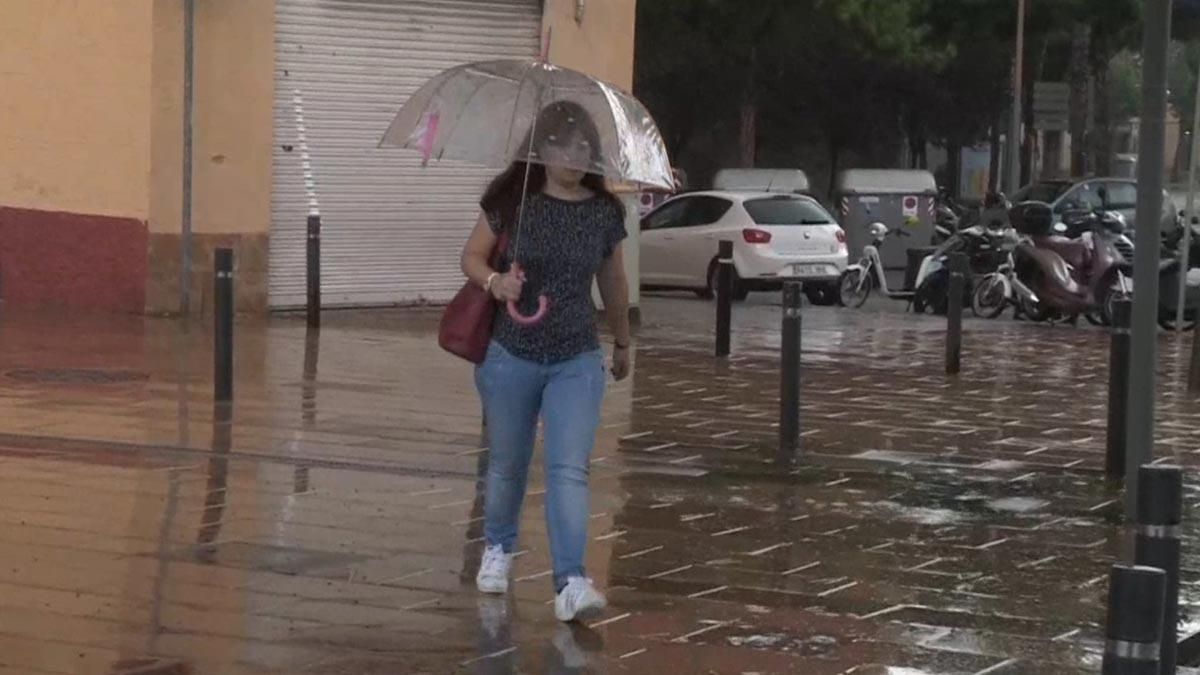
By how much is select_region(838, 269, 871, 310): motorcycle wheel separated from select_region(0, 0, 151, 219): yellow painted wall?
10686 mm

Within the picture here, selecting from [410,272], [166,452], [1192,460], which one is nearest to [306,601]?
[166,452]

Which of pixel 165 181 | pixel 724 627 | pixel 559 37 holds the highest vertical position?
pixel 559 37

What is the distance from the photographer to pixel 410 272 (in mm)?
22359

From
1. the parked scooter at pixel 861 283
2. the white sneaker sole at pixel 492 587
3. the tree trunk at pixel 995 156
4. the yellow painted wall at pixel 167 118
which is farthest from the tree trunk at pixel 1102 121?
the white sneaker sole at pixel 492 587

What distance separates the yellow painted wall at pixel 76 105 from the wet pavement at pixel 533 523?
302 centimetres

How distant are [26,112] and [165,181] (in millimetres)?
1590

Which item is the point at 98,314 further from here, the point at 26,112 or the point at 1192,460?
the point at 1192,460

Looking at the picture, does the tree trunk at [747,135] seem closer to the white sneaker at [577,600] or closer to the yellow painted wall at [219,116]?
the yellow painted wall at [219,116]

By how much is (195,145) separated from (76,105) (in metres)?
1.15

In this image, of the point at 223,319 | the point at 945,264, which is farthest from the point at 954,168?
the point at 223,319

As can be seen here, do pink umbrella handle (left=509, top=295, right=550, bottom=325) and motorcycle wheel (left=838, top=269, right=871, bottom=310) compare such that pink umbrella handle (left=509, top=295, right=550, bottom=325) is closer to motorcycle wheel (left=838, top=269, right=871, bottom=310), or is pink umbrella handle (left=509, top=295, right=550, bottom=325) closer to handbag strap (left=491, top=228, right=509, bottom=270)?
handbag strap (left=491, top=228, right=509, bottom=270)

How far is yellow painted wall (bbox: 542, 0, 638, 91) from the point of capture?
22359 millimetres

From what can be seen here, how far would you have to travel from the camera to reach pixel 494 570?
26.7 ft

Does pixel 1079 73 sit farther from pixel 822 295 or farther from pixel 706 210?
pixel 822 295
